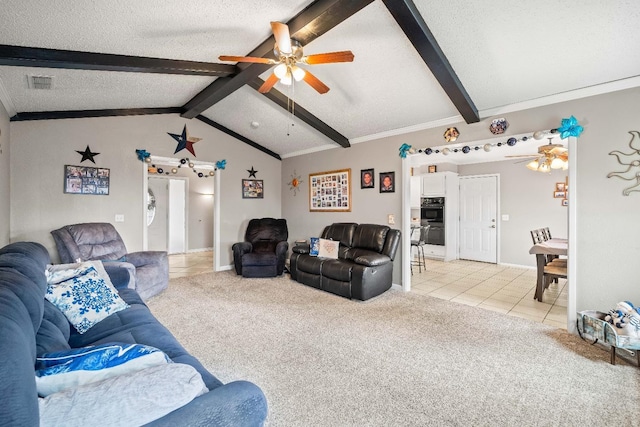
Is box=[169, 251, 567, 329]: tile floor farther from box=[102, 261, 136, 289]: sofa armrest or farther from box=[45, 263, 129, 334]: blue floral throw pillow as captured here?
box=[45, 263, 129, 334]: blue floral throw pillow

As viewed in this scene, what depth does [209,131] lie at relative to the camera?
5.59m

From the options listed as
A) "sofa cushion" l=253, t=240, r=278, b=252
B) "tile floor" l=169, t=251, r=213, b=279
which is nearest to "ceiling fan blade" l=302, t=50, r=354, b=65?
"sofa cushion" l=253, t=240, r=278, b=252

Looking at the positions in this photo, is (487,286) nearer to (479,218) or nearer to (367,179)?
(479,218)

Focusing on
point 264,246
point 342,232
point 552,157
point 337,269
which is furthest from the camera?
point 264,246

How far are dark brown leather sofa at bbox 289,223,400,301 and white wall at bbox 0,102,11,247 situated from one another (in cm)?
366

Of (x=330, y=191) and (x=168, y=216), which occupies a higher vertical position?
(x=330, y=191)

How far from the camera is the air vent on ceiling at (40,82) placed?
3111 mm

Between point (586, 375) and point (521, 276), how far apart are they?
350cm

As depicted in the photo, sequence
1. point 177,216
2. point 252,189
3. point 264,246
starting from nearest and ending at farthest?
1. point 264,246
2. point 252,189
3. point 177,216

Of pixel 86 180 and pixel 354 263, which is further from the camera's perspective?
pixel 86 180

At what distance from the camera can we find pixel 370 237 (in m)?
4.56

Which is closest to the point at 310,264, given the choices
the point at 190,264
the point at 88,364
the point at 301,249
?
the point at 301,249

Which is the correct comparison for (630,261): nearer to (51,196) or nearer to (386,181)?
(386,181)

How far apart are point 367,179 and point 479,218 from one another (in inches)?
131
